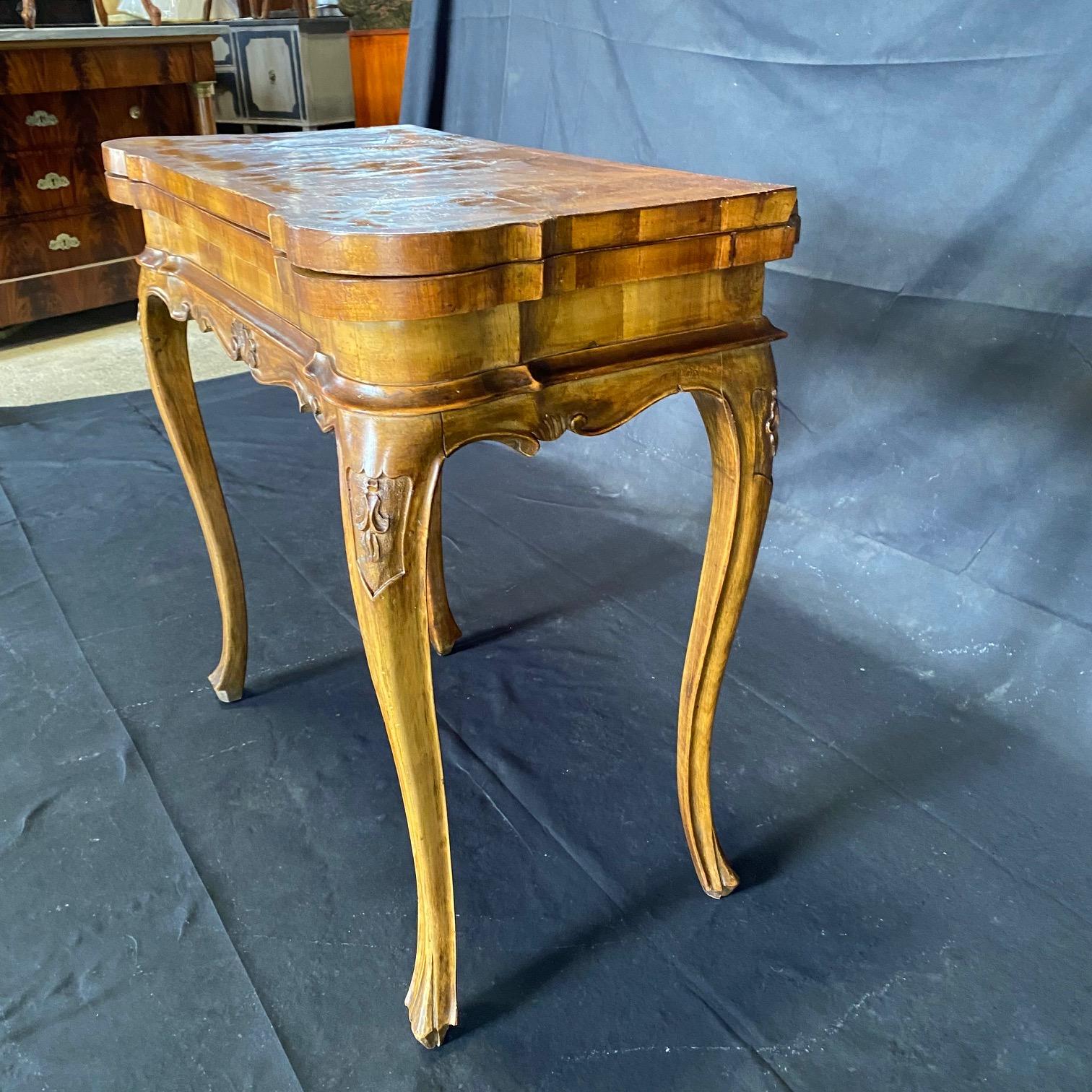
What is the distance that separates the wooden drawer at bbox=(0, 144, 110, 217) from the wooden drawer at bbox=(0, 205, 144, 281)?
0.03 meters

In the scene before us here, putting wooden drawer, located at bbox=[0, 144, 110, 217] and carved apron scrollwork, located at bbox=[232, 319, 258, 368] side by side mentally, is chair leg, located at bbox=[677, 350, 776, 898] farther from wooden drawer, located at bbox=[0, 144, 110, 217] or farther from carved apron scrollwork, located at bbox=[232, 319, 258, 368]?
wooden drawer, located at bbox=[0, 144, 110, 217]

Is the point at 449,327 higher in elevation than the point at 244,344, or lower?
higher

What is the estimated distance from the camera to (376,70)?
414cm

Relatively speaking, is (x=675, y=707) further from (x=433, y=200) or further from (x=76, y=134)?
(x=76, y=134)

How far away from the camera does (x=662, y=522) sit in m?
1.87

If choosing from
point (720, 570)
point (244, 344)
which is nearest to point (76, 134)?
point (244, 344)

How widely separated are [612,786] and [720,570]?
0.41m

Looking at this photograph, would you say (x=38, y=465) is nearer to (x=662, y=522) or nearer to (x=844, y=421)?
(x=662, y=522)

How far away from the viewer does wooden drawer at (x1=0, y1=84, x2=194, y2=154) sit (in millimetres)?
2811

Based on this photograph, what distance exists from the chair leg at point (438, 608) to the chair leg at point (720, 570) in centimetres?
51

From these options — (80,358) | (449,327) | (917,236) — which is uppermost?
(449,327)

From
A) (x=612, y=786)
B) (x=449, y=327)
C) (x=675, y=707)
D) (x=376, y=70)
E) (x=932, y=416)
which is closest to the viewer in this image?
(x=449, y=327)

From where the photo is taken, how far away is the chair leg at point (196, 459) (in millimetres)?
1184

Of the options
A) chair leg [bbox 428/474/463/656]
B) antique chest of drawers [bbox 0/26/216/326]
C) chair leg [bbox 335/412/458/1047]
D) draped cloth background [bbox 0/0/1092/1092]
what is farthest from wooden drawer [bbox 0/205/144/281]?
chair leg [bbox 335/412/458/1047]
